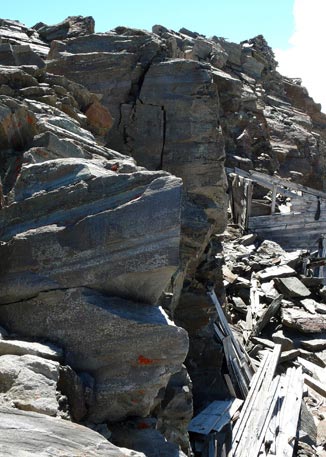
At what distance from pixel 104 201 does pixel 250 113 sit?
89.4 feet

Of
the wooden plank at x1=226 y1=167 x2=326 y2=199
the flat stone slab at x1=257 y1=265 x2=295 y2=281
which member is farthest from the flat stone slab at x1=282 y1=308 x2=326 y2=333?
the wooden plank at x1=226 y1=167 x2=326 y2=199

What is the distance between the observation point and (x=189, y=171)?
1173 cm

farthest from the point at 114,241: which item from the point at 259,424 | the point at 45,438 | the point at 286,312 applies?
the point at 286,312

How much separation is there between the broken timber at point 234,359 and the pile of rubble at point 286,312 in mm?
1247

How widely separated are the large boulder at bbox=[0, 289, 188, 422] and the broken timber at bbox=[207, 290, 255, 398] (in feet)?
19.3

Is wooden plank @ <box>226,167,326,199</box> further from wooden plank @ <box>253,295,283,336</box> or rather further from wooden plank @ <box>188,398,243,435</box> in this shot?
wooden plank @ <box>188,398,243,435</box>

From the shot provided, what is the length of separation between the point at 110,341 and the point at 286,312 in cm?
1164

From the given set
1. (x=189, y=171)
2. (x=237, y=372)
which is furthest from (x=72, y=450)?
(x=189, y=171)

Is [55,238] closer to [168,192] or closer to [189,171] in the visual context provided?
[168,192]

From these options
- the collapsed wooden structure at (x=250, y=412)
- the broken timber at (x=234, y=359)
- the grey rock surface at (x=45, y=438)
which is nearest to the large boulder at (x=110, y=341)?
the grey rock surface at (x=45, y=438)

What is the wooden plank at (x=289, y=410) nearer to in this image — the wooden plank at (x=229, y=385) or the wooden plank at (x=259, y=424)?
the wooden plank at (x=259, y=424)

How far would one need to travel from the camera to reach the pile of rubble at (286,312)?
11977 mm

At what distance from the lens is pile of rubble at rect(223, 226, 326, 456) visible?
39.3ft

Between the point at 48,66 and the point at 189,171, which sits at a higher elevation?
the point at 48,66
